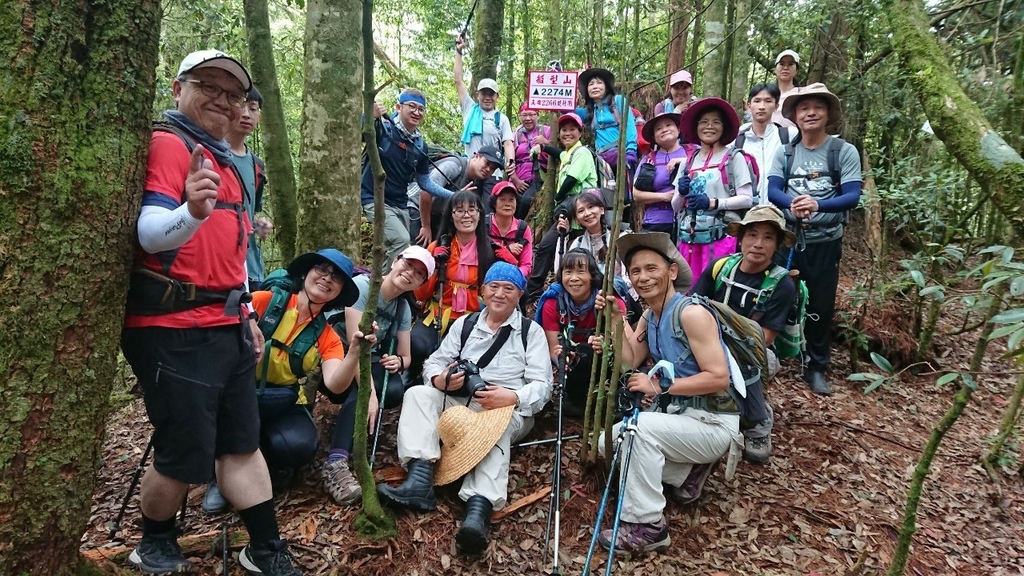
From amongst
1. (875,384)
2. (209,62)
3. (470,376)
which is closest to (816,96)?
(875,384)

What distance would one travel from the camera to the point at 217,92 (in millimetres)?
2535

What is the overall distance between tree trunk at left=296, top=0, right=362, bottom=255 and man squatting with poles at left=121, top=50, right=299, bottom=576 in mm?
2349

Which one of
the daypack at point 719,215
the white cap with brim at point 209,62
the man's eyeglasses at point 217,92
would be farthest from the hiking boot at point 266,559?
the daypack at point 719,215

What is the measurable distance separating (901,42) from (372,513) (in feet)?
15.0

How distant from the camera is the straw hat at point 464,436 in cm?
392

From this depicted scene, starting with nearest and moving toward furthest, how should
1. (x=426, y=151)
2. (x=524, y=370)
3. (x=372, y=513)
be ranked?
1. (x=372, y=513)
2. (x=524, y=370)
3. (x=426, y=151)

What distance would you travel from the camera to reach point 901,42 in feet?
11.5

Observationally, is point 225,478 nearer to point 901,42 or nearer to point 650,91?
point 901,42

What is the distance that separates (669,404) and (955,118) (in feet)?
7.83

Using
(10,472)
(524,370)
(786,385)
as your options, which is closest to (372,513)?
(524,370)

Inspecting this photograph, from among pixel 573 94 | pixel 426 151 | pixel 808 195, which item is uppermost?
pixel 573 94

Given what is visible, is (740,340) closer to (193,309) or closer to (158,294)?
(193,309)

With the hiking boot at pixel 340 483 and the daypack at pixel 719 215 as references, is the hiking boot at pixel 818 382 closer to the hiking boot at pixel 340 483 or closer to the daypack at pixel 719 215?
the daypack at pixel 719 215

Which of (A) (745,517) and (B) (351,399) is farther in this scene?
(B) (351,399)
